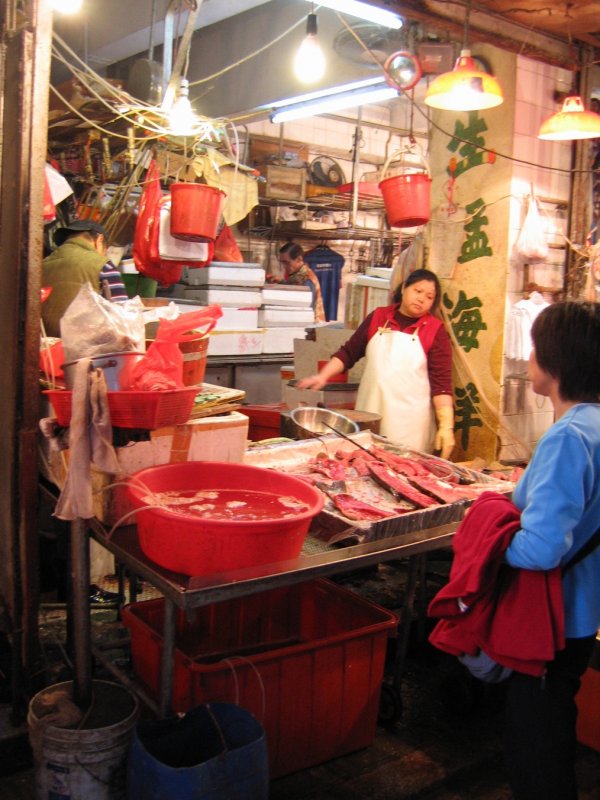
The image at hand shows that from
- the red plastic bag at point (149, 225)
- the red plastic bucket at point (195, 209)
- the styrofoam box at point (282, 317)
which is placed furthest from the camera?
the styrofoam box at point (282, 317)

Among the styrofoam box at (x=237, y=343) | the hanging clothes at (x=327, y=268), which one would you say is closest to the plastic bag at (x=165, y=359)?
the styrofoam box at (x=237, y=343)

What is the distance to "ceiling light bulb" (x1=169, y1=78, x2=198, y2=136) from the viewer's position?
196 inches

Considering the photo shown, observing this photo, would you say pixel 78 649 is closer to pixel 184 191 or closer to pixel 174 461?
pixel 174 461

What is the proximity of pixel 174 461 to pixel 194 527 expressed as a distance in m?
0.72

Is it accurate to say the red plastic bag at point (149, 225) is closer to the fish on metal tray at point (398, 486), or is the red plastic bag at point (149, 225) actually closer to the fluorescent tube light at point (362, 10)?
the fluorescent tube light at point (362, 10)

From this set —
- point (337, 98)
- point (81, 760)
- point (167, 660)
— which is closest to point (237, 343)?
point (337, 98)

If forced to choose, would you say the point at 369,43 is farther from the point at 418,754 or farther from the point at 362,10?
the point at 418,754

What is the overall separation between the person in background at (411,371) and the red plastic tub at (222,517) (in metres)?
2.22

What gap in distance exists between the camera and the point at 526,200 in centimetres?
504

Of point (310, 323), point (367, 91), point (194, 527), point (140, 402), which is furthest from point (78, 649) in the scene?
point (310, 323)

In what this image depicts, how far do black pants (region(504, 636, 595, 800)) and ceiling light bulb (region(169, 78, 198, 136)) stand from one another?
13.4ft

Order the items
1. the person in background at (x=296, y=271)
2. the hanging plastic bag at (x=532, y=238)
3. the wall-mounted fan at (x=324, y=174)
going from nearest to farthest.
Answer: the hanging plastic bag at (x=532, y=238)
the person in background at (x=296, y=271)
the wall-mounted fan at (x=324, y=174)

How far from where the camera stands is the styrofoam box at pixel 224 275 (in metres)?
8.07

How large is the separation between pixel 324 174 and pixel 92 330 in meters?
8.99
